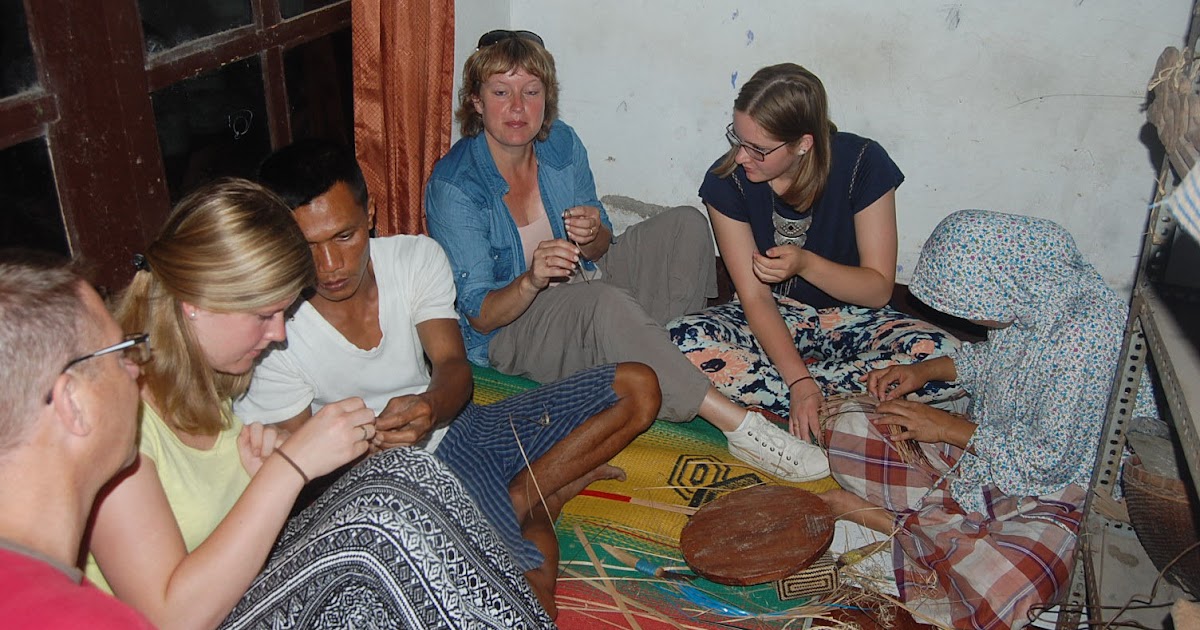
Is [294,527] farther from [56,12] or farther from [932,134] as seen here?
[932,134]

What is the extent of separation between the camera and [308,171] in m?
2.28

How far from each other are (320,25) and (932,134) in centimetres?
238

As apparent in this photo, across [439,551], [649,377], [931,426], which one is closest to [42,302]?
[439,551]

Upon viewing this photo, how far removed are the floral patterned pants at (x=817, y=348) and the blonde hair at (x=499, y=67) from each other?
983 millimetres

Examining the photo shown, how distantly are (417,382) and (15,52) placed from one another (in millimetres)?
1236

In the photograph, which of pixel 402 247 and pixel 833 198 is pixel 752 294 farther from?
pixel 402 247

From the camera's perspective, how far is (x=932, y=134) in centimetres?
385

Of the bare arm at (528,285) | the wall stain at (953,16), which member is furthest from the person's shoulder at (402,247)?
the wall stain at (953,16)

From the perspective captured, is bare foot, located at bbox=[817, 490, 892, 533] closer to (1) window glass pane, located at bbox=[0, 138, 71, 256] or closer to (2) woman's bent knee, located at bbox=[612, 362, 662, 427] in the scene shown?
(2) woman's bent knee, located at bbox=[612, 362, 662, 427]

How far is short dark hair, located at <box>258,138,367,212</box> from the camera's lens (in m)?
2.25

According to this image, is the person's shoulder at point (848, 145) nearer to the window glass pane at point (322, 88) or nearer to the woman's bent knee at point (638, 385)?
the woman's bent knee at point (638, 385)

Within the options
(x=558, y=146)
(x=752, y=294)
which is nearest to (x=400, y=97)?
(x=558, y=146)

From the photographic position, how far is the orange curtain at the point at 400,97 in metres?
3.14

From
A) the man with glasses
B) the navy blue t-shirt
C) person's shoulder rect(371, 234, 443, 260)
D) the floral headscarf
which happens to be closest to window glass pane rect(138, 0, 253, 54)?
person's shoulder rect(371, 234, 443, 260)
